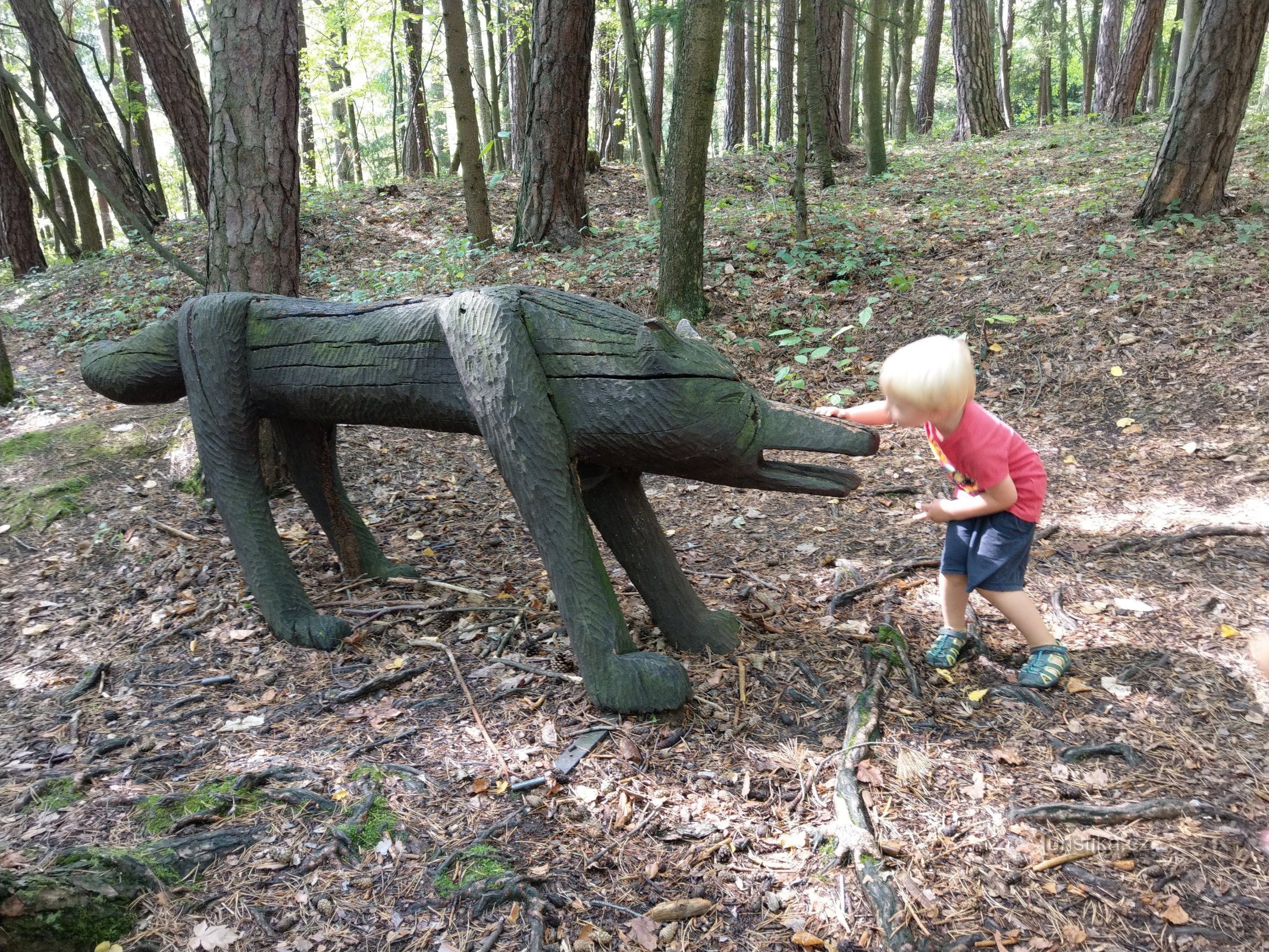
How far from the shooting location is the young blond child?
Result: 8.19 ft

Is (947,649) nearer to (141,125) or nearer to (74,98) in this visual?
(74,98)

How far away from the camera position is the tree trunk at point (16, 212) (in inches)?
437

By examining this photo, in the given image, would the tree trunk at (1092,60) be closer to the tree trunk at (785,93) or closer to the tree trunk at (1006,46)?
the tree trunk at (1006,46)

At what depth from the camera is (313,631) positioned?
10.8ft

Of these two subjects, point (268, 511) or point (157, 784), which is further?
point (268, 511)

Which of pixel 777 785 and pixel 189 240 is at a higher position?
pixel 189 240

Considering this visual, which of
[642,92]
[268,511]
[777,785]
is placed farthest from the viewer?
[642,92]

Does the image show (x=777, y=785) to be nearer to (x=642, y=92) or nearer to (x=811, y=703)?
(x=811, y=703)

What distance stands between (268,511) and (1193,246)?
6986 mm

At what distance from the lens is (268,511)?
338 centimetres

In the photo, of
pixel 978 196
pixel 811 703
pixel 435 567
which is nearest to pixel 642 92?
pixel 978 196

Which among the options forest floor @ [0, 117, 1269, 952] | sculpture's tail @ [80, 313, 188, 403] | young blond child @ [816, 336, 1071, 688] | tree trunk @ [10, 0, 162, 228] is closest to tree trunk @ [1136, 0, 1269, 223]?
forest floor @ [0, 117, 1269, 952]

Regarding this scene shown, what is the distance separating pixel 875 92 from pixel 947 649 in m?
9.04

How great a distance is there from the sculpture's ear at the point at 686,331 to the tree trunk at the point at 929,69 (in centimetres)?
1651
